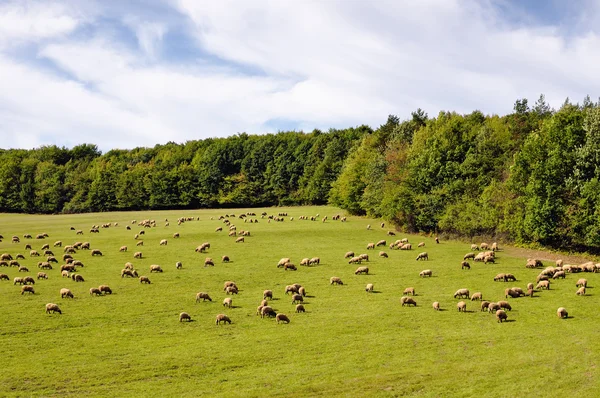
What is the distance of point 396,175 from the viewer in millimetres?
92000

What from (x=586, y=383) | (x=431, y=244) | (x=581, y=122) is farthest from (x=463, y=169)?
(x=586, y=383)

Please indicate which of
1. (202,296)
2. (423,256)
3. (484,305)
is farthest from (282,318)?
(423,256)

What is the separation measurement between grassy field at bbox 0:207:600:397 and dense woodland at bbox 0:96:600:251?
1643 centimetres

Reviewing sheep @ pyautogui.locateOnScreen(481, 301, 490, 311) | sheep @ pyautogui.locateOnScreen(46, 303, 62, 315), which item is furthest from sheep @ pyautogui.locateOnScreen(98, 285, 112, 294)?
sheep @ pyautogui.locateOnScreen(481, 301, 490, 311)

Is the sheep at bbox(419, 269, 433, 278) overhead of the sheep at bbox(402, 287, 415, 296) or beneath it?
overhead

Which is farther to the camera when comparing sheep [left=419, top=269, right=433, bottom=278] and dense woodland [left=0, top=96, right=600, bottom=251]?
dense woodland [left=0, top=96, right=600, bottom=251]

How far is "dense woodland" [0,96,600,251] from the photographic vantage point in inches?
2430

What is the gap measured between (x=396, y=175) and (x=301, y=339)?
64584 millimetres

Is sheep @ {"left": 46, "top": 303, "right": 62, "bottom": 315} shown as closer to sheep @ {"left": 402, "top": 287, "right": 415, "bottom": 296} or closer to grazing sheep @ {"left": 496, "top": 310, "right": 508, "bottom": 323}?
sheep @ {"left": 402, "top": 287, "right": 415, "bottom": 296}

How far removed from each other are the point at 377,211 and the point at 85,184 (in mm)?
115878

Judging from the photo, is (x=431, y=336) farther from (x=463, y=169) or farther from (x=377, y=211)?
(x=377, y=211)

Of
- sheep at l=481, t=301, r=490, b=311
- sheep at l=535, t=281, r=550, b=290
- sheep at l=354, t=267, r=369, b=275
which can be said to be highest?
sheep at l=535, t=281, r=550, b=290

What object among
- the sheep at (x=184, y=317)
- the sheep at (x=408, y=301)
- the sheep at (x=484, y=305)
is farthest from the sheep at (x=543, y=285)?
the sheep at (x=184, y=317)

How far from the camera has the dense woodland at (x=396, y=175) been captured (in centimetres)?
6172
